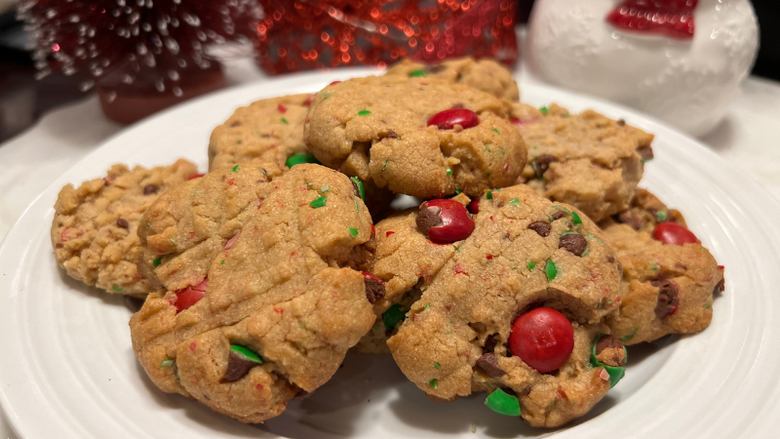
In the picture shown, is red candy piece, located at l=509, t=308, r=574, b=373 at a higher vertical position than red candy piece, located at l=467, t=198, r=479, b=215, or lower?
lower

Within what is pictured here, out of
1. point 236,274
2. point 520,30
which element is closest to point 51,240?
point 236,274

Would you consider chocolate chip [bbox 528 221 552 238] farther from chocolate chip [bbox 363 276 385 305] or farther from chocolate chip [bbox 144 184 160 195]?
chocolate chip [bbox 144 184 160 195]

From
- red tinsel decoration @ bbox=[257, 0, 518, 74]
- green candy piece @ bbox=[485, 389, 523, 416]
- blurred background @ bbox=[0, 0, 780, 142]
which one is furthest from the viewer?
red tinsel decoration @ bbox=[257, 0, 518, 74]

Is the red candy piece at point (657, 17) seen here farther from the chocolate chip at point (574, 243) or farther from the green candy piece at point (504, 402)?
the green candy piece at point (504, 402)

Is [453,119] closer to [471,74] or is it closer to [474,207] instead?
[474,207]

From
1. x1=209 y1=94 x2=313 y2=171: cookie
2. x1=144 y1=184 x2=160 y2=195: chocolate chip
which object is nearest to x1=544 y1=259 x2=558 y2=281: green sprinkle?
x1=209 y1=94 x2=313 y2=171: cookie

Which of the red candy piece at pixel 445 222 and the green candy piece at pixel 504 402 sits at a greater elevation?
the red candy piece at pixel 445 222

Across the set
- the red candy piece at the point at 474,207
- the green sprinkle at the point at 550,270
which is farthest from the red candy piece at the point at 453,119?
the green sprinkle at the point at 550,270
